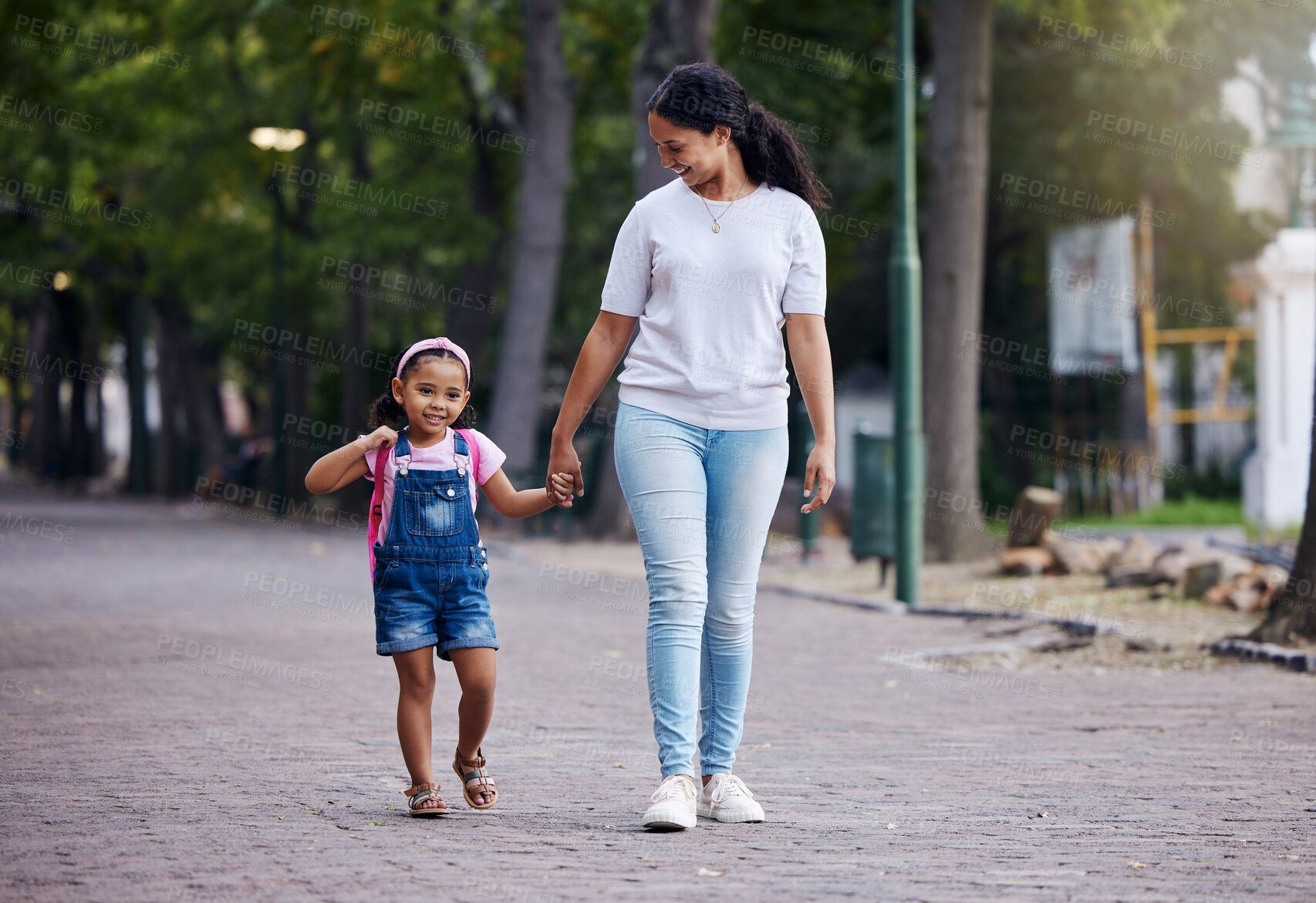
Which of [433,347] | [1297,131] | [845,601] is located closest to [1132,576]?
[845,601]

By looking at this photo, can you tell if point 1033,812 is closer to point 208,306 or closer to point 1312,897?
point 1312,897

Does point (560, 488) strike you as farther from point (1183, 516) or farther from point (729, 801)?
point (1183, 516)

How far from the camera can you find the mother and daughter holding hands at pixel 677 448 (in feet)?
14.3

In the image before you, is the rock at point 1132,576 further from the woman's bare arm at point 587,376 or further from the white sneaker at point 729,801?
the woman's bare arm at point 587,376

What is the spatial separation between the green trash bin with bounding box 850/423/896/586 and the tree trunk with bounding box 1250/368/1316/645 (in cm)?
481

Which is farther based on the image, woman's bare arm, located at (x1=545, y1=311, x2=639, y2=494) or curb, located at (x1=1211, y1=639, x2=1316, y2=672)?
curb, located at (x1=1211, y1=639, x2=1316, y2=672)

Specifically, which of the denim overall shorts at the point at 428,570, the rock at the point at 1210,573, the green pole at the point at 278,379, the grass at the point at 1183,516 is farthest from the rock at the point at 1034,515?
the green pole at the point at 278,379

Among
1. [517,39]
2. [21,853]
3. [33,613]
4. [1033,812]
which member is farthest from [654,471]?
[517,39]

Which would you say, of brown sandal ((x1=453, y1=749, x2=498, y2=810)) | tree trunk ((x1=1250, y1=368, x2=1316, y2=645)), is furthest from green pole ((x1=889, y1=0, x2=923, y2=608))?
brown sandal ((x1=453, y1=749, x2=498, y2=810))

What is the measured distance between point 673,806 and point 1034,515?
976cm

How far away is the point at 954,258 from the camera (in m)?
14.7

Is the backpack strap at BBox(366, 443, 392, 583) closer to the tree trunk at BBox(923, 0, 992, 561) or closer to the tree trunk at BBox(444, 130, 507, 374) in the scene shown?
the tree trunk at BBox(923, 0, 992, 561)

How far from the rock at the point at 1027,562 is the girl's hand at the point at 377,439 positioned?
9435 millimetres

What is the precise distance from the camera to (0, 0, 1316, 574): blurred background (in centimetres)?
1510
